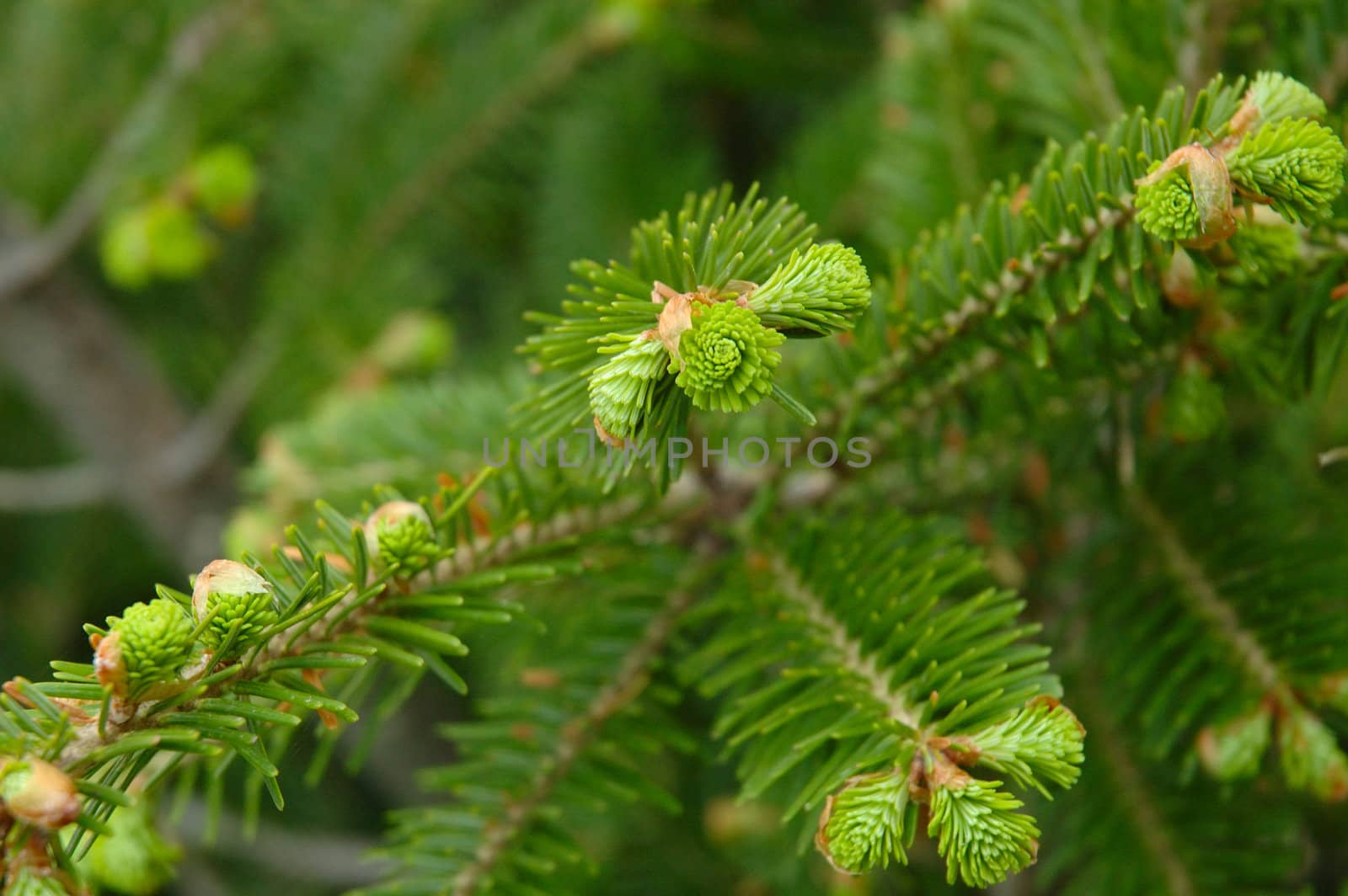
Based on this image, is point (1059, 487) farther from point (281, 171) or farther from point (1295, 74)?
point (281, 171)

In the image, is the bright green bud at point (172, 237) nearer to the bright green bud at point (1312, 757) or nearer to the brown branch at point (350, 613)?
the brown branch at point (350, 613)

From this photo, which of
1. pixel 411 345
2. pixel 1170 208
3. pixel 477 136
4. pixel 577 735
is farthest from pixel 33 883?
pixel 477 136

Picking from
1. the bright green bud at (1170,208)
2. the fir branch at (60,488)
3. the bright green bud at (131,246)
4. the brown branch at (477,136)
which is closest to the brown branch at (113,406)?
the fir branch at (60,488)

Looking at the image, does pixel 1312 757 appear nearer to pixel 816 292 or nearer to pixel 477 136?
pixel 816 292

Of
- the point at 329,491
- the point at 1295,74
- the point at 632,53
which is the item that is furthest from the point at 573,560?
the point at 632,53

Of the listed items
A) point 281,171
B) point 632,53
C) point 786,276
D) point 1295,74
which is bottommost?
point 786,276
